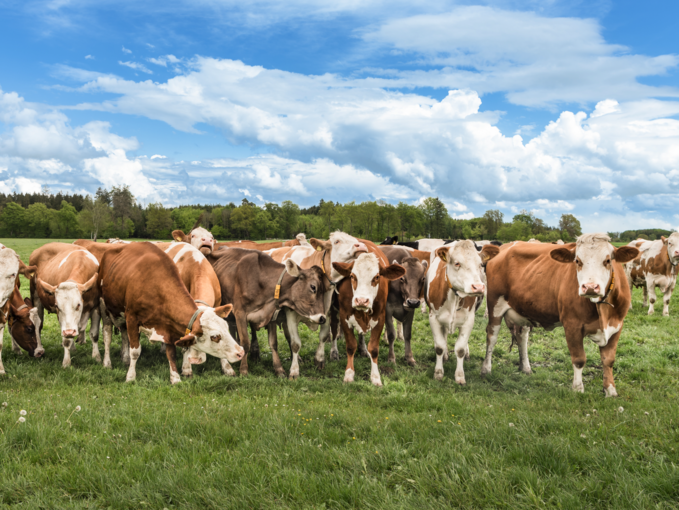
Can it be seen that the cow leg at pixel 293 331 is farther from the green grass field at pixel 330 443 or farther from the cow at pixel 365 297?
the cow at pixel 365 297

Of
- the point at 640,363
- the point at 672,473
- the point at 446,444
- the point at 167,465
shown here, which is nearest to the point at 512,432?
the point at 446,444

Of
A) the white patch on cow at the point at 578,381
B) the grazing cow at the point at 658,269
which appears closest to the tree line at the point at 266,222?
the grazing cow at the point at 658,269

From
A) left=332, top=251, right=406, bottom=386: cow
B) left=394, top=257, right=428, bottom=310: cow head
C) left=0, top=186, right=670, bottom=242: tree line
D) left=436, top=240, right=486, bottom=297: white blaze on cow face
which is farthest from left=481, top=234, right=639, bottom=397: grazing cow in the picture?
left=0, top=186, right=670, bottom=242: tree line

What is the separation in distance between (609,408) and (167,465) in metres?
5.44

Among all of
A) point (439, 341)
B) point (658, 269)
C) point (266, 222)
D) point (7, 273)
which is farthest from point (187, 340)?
point (266, 222)

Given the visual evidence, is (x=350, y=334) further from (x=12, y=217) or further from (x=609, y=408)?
(x=12, y=217)

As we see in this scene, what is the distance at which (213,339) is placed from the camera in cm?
684

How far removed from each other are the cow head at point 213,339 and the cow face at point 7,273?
11.8 feet

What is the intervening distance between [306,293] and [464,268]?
2815 mm

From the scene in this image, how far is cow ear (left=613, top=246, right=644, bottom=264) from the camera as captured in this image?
6.26m

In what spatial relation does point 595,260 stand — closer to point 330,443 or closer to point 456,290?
point 456,290

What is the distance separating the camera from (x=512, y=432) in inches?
188

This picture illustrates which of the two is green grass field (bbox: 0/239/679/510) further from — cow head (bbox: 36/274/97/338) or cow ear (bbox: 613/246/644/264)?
cow ear (bbox: 613/246/644/264)

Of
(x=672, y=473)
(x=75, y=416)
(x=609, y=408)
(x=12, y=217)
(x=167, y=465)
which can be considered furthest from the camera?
(x=12, y=217)
